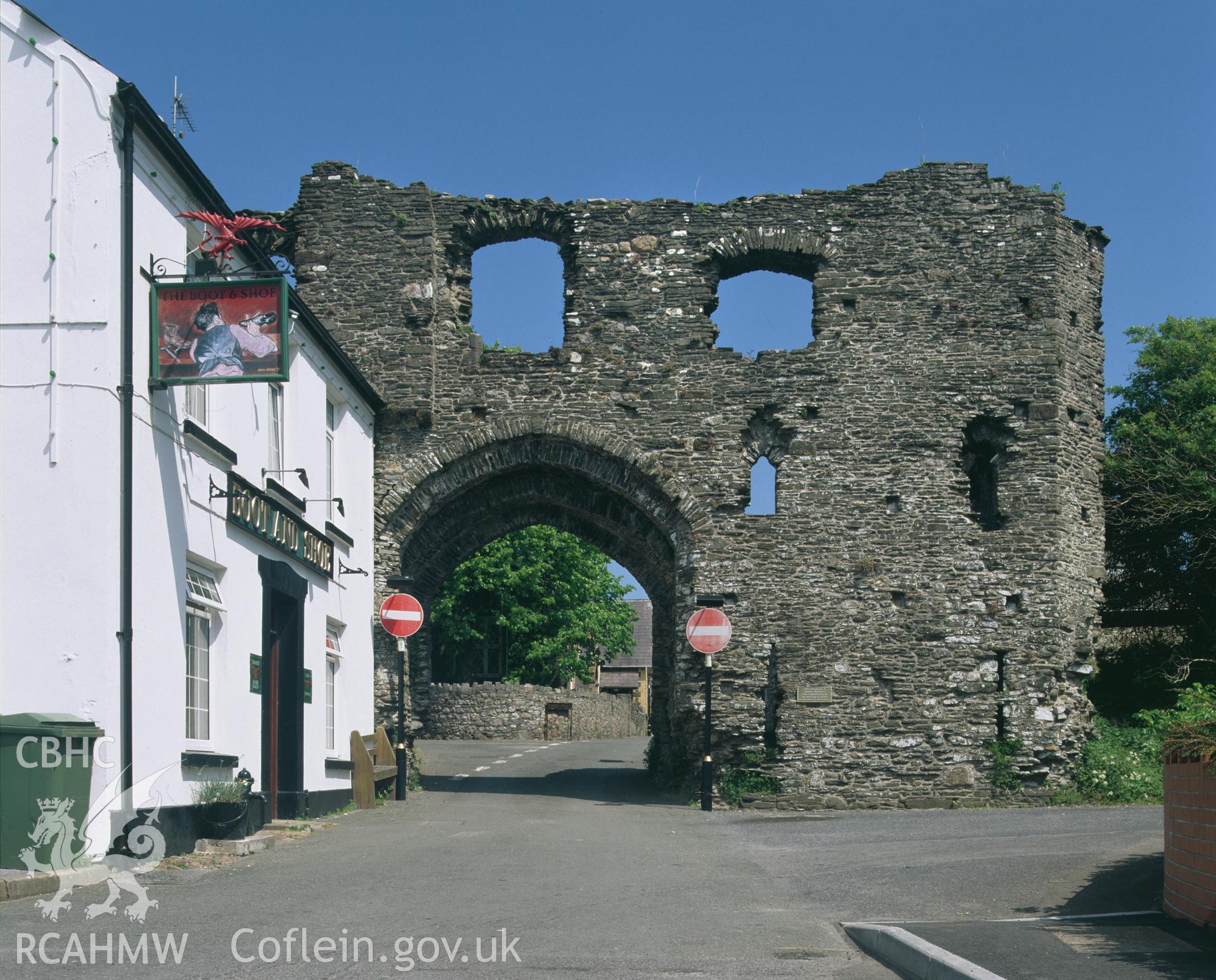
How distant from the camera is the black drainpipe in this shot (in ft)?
35.3

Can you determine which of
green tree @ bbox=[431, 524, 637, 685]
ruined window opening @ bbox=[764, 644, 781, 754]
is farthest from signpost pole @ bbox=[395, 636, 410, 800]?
green tree @ bbox=[431, 524, 637, 685]

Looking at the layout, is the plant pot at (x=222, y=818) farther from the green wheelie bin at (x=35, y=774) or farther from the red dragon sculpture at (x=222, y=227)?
the red dragon sculpture at (x=222, y=227)

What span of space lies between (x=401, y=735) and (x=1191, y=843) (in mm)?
13614

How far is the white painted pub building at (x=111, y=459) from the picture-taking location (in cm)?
1057

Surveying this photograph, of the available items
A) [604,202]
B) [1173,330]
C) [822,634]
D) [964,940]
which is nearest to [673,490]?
[822,634]

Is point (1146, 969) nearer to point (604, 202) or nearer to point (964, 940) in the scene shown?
point (964, 940)

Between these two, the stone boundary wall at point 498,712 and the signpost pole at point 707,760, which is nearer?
the signpost pole at point 707,760

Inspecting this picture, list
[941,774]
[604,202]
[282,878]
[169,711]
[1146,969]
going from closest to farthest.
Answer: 1. [1146,969]
2. [282,878]
3. [169,711]
4. [941,774]
5. [604,202]

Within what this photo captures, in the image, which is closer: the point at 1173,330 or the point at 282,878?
the point at 282,878

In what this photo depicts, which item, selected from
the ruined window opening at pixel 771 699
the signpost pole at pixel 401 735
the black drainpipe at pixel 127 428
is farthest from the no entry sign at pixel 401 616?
the black drainpipe at pixel 127 428

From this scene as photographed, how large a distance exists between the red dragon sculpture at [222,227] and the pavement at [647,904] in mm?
5504

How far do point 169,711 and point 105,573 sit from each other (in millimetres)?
1678

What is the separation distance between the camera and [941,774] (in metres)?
19.2
